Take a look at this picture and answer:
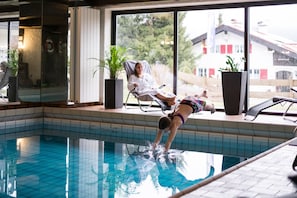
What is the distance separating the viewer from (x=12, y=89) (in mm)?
8305

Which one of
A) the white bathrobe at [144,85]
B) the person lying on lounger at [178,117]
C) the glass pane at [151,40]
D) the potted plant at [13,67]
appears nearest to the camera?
the person lying on lounger at [178,117]

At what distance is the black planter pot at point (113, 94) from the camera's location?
27.4 feet

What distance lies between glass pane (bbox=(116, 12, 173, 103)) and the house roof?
1190 mm

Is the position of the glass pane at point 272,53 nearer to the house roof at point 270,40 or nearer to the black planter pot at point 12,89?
the house roof at point 270,40

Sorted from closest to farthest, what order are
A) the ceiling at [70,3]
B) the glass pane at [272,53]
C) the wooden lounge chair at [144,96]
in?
the wooden lounge chair at [144,96] < the glass pane at [272,53] < the ceiling at [70,3]

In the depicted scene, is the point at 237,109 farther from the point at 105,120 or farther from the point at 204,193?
the point at 204,193

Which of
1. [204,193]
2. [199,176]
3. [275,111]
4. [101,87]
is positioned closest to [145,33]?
[101,87]

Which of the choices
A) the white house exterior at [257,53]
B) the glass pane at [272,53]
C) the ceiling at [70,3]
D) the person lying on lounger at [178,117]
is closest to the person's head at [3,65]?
the ceiling at [70,3]

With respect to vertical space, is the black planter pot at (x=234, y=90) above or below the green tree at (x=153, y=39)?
below

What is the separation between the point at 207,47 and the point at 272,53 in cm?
131

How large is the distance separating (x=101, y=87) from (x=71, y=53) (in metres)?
1.04

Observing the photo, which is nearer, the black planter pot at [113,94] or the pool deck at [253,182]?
the pool deck at [253,182]

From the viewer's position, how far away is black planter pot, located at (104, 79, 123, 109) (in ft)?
27.4

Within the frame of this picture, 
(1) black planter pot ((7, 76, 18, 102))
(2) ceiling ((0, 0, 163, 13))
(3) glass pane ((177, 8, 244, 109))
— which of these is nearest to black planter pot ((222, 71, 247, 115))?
(3) glass pane ((177, 8, 244, 109))
